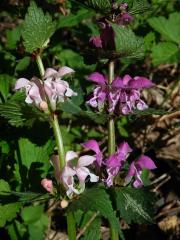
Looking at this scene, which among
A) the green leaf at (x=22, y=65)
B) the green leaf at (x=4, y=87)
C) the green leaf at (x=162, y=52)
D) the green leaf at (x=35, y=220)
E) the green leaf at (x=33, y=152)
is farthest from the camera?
the green leaf at (x=162, y=52)

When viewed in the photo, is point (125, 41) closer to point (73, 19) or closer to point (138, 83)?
point (138, 83)

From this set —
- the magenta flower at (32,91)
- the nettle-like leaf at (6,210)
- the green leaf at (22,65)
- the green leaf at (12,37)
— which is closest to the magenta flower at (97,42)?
the magenta flower at (32,91)

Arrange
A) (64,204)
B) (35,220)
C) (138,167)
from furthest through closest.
→ (35,220)
(138,167)
(64,204)

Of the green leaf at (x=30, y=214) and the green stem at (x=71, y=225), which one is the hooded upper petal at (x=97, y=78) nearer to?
the green stem at (x=71, y=225)

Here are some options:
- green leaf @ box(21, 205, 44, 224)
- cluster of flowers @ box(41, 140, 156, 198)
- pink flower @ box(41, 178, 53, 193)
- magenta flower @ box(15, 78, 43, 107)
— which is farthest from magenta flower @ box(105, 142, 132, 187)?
green leaf @ box(21, 205, 44, 224)

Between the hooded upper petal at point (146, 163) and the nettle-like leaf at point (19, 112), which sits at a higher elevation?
the nettle-like leaf at point (19, 112)

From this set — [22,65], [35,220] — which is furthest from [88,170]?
[22,65]

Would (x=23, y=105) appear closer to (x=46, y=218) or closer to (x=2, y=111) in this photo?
(x=2, y=111)
